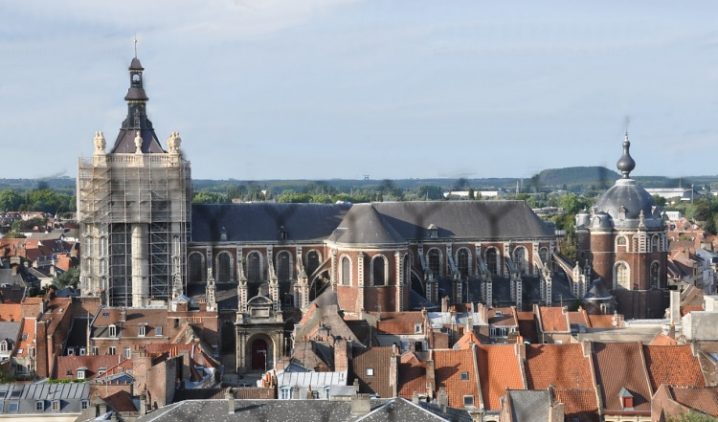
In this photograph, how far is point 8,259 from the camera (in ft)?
456

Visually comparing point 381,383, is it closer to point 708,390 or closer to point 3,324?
point 708,390

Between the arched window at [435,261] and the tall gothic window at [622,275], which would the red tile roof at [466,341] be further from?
the tall gothic window at [622,275]

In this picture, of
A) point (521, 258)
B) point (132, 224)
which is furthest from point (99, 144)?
point (521, 258)

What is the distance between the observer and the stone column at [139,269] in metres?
89.4

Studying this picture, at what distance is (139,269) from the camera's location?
8956 centimetres

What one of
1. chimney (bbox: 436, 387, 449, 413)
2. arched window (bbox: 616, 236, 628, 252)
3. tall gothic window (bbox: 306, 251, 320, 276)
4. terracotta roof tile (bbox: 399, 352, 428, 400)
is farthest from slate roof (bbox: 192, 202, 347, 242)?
chimney (bbox: 436, 387, 449, 413)

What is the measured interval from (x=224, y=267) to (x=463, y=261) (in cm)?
1738

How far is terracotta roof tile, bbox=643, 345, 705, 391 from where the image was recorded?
55125 millimetres

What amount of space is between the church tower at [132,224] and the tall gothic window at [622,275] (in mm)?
32682

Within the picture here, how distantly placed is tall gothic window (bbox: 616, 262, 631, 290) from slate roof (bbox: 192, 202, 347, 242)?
21.2 metres

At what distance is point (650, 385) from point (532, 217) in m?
45.2

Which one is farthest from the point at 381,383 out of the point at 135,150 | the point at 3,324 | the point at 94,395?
the point at 135,150

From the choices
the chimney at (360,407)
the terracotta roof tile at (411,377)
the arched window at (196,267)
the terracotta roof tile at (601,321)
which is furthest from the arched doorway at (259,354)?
the chimney at (360,407)

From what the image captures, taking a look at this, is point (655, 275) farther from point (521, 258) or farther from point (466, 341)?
point (466, 341)
